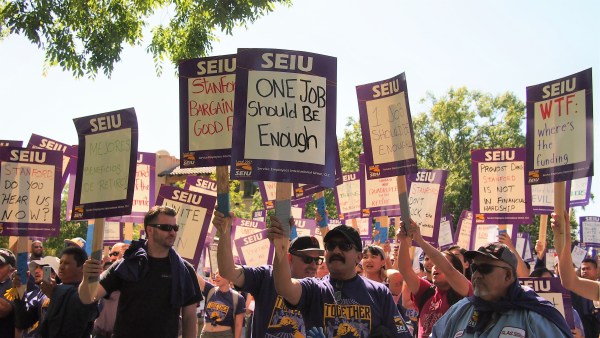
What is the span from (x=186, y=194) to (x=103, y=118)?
2789 millimetres

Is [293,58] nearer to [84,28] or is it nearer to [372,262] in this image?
[372,262]

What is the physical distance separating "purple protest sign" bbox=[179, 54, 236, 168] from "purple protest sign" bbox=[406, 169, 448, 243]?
5.84m

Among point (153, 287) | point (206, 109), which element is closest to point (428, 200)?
point (206, 109)

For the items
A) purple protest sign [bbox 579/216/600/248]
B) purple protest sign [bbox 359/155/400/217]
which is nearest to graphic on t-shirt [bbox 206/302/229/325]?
purple protest sign [bbox 359/155/400/217]

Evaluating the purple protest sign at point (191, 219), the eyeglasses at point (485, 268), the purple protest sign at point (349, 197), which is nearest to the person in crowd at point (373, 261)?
the purple protest sign at point (191, 219)

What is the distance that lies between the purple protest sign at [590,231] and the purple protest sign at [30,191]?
48.9ft

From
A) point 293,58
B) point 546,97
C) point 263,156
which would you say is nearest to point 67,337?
point 263,156

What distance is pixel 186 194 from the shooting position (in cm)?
987

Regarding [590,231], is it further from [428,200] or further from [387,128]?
[387,128]

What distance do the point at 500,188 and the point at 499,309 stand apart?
21.5ft

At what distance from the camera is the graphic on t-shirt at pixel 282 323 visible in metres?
6.18

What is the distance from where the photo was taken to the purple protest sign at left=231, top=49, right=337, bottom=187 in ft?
18.1

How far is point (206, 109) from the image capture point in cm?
678

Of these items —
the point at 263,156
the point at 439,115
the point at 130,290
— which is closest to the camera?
the point at 263,156
